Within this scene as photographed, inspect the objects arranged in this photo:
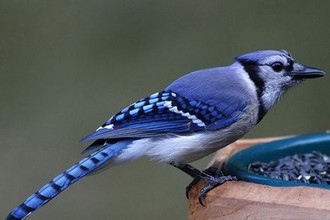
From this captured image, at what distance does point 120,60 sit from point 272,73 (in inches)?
111

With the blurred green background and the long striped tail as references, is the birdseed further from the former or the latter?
the blurred green background

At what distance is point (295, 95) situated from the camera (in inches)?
214

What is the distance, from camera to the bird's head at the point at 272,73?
2.74 metres

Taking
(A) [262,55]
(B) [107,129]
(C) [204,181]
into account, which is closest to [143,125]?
(B) [107,129]

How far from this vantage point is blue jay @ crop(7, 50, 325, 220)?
2.63 m

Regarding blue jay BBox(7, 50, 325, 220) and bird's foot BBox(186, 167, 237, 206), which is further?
blue jay BBox(7, 50, 325, 220)

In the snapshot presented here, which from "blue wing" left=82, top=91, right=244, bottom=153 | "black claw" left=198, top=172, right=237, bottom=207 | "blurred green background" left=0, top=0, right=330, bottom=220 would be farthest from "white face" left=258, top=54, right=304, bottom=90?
"blurred green background" left=0, top=0, right=330, bottom=220

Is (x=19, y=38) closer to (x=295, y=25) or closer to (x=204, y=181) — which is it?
(x=295, y=25)

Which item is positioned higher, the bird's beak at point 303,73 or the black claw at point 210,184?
the bird's beak at point 303,73

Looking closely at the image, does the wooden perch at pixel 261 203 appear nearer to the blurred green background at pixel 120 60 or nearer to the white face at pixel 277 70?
the white face at pixel 277 70

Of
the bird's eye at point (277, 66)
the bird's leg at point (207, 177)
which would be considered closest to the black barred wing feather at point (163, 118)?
the bird's leg at point (207, 177)

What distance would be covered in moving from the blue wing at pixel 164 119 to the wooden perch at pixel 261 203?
0.30m

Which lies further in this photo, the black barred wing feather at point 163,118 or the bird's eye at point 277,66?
the bird's eye at point 277,66

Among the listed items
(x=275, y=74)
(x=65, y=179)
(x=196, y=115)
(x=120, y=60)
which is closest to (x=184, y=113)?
(x=196, y=115)
